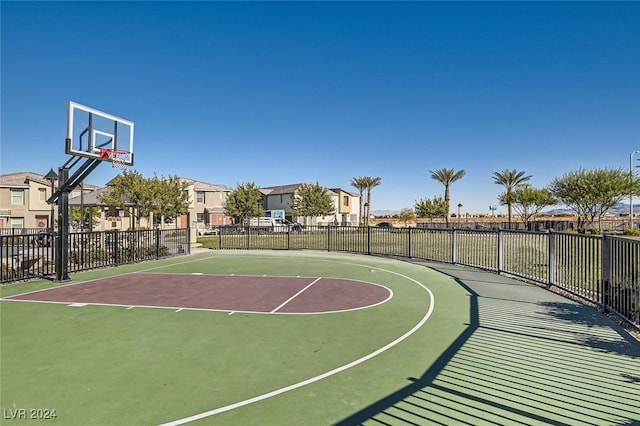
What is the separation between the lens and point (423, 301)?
29.5 ft

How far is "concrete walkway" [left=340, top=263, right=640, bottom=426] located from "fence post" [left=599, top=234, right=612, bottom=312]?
0.32 metres

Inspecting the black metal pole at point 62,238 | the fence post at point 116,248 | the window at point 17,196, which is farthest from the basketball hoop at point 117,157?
the window at point 17,196

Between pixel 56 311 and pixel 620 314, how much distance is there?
11.9 m

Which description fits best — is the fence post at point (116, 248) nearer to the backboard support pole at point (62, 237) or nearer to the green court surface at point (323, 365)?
the backboard support pole at point (62, 237)

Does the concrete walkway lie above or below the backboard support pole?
below

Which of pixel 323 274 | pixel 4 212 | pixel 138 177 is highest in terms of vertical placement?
pixel 138 177

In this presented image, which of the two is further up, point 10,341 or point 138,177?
point 138,177

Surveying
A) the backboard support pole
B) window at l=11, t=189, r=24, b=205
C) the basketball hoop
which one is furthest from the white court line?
window at l=11, t=189, r=24, b=205

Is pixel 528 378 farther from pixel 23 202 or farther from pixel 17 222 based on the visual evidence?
pixel 23 202

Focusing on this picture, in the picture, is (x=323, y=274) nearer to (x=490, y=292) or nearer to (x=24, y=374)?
(x=490, y=292)

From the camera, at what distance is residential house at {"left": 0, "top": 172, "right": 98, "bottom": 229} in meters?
38.2

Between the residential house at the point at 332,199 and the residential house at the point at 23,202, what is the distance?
27.5m

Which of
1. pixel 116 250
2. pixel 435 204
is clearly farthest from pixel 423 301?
pixel 435 204

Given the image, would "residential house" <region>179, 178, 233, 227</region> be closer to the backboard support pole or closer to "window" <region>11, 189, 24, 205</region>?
"window" <region>11, 189, 24, 205</region>
